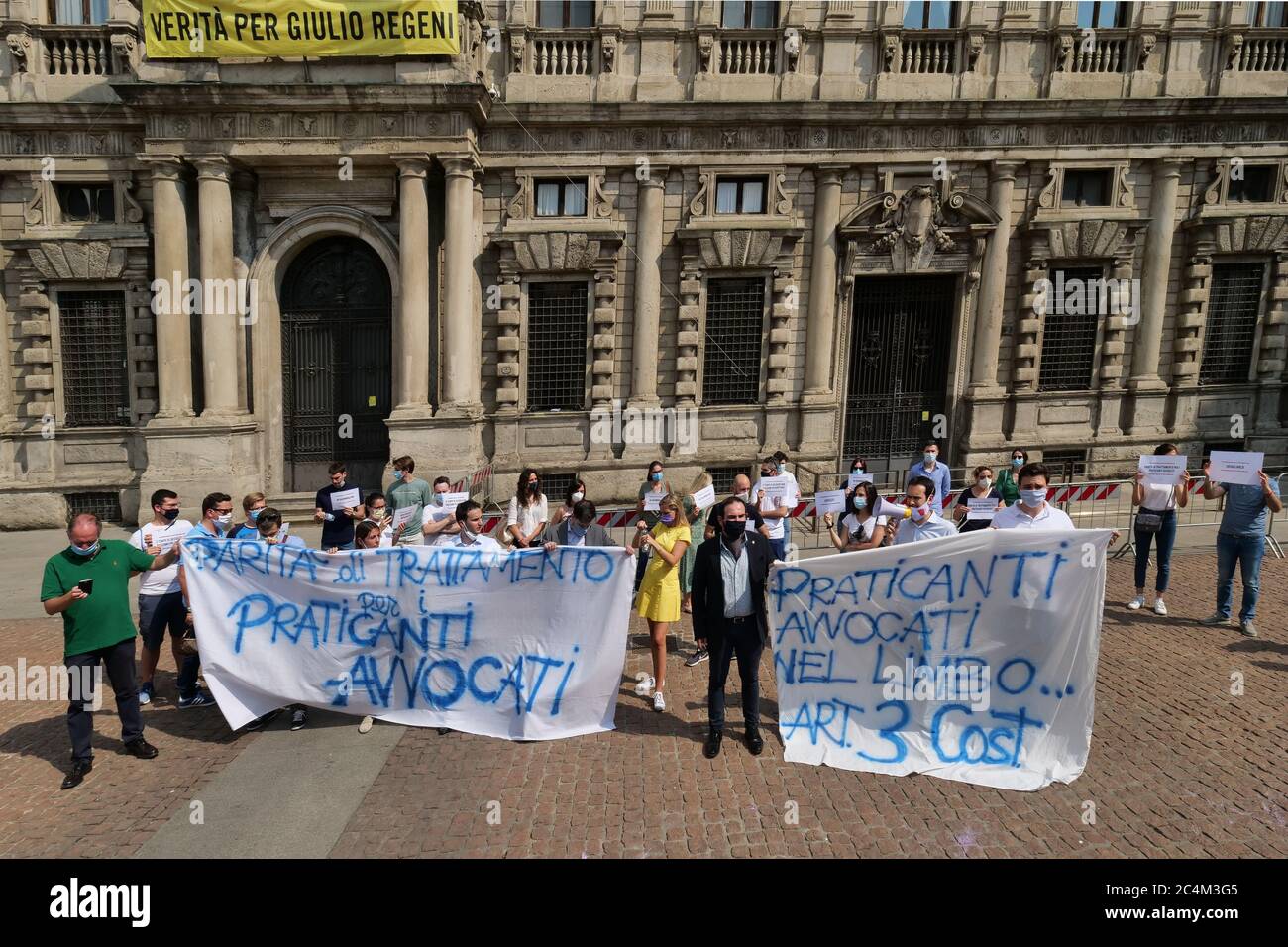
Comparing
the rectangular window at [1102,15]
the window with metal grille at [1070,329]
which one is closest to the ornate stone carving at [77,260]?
the window with metal grille at [1070,329]

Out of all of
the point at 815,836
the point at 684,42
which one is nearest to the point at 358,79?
the point at 684,42

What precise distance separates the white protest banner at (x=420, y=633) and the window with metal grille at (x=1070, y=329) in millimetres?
13915

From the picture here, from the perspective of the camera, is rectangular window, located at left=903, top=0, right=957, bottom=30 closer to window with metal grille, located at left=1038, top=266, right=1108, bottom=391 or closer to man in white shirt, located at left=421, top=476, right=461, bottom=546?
window with metal grille, located at left=1038, top=266, right=1108, bottom=391

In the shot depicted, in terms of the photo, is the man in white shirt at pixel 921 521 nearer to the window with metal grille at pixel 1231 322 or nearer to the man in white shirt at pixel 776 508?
the man in white shirt at pixel 776 508

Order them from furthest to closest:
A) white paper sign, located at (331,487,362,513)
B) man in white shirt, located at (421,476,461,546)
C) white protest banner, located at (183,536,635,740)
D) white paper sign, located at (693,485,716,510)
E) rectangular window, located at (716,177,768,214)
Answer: rectangular window, located at (716,177,768,214)
white paper sign, located at (331,487,362,513)
white paper sign, located at (693,485,716,510)
man in white shirt, located at (421,476,461,546)
white protest banner, located at (183,536,635,740)

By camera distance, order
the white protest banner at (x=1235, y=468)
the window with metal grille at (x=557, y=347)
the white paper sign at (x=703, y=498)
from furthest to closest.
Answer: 1. the window with metal grille at (x=557, y=347)
2. the white paper sign at (x=703, y=498)
3. the white protest banner at (x=1235, y=468)

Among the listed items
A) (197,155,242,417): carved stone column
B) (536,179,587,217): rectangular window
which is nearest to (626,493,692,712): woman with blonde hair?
(536,179,587,217): rectangular window

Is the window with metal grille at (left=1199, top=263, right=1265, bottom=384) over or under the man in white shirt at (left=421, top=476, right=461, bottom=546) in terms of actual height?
over

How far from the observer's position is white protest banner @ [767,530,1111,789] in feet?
18.9

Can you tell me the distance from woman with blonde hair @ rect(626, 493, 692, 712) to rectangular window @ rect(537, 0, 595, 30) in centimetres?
1254

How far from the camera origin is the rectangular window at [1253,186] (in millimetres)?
16000

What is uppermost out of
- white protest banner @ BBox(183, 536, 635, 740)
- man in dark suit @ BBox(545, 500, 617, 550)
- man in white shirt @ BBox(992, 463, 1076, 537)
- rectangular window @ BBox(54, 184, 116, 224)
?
rectangular window @ BBox(54, 184, 116, 224)


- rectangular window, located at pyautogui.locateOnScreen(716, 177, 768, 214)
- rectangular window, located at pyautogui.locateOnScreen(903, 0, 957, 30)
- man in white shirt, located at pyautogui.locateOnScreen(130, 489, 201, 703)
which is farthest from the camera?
rectangular window, located at pyautogui.locateOnScreen(716, 177, 768, 214)

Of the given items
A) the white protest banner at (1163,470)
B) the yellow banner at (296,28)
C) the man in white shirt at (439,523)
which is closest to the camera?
the man in white shirt at (439,523)
